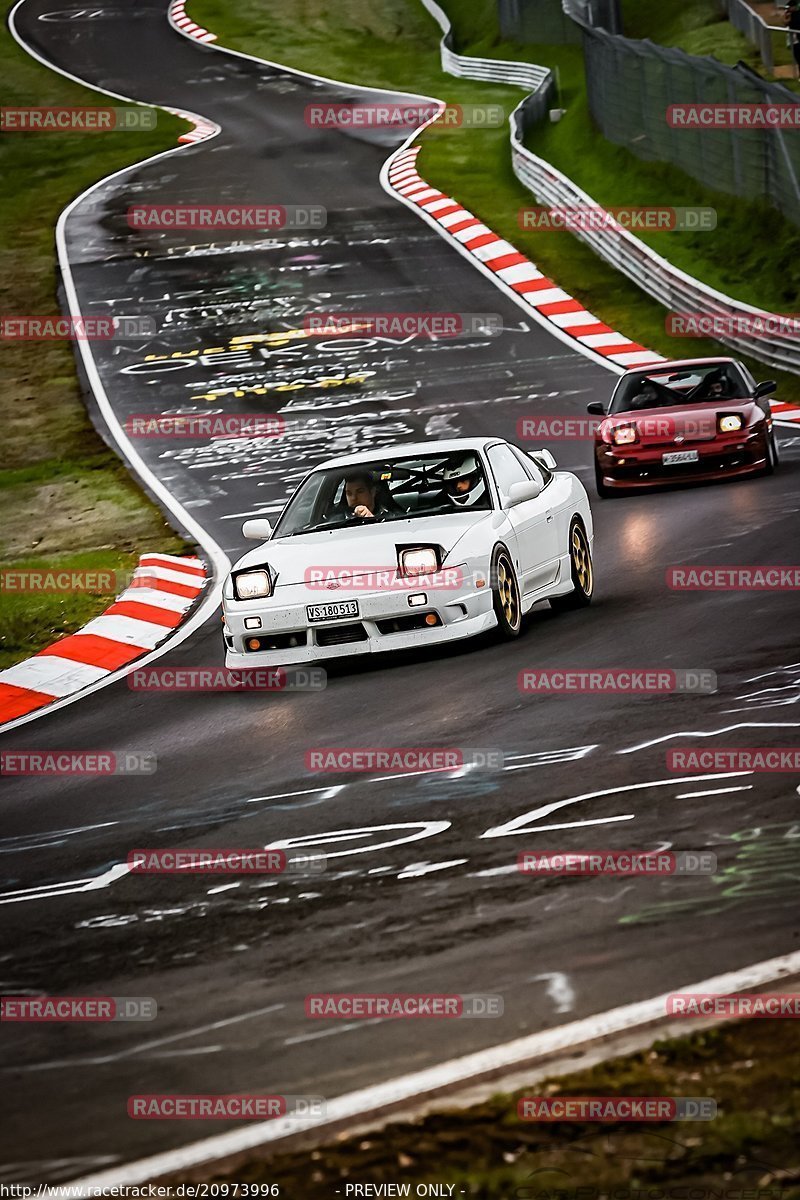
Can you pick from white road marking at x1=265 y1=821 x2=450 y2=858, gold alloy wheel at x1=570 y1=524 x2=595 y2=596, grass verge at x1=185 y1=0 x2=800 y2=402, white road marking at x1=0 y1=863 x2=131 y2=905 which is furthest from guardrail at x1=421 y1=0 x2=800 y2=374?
white road marking at x1=0 y1=863 x2=131 y2=905

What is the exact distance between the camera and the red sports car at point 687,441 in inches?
667

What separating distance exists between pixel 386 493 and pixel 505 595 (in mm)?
1111

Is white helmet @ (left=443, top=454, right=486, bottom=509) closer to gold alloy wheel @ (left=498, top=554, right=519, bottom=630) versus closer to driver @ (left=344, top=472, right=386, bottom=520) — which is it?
driver @ (left=344, top=472, right=386, bottom=520)

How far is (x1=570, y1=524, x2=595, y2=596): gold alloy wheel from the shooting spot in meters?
12.3

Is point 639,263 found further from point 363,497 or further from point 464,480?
point 363,497

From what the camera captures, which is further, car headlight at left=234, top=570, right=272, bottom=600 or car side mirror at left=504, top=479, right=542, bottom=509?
car side mirror at left=504, top=479, right=542, bottom=509

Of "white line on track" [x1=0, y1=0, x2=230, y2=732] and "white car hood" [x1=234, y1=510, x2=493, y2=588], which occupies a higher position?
"white car hood" [x1=234, y1=510, x2=493, y2=588]

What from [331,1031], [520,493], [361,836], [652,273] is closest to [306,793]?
[361,836]

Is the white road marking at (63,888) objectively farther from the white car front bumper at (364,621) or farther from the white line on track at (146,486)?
the white line on track at (146,486)

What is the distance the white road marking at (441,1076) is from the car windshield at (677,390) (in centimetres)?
1262

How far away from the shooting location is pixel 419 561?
1079 cm

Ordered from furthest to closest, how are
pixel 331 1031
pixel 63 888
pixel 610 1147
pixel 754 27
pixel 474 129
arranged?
pixel 474 129, pixel 754 27, pixel 63 888, pixel 331 1031, pixel 610 1147

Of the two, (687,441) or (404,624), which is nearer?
(404,624)

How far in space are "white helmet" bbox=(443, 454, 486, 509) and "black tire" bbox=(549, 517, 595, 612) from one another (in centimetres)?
90
